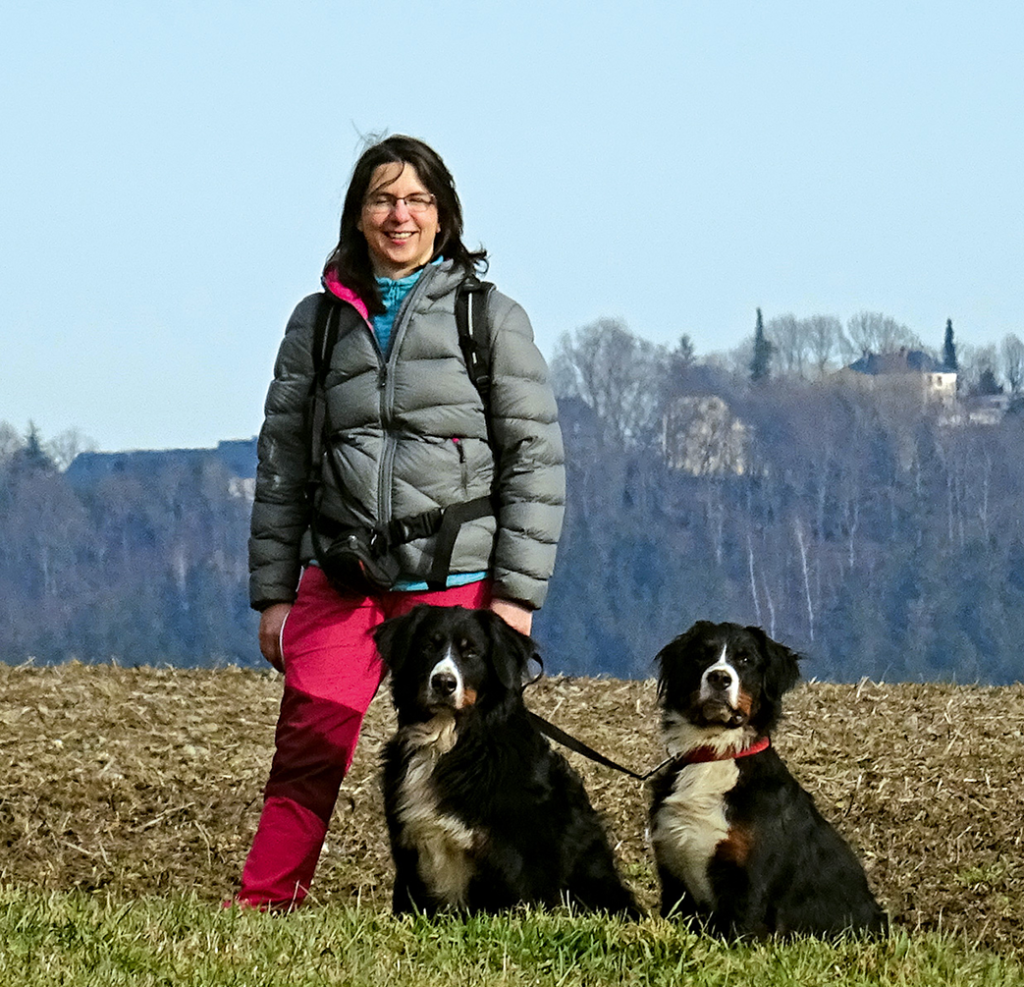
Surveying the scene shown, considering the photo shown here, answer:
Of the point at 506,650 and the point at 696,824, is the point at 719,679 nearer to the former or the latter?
the point at 696,824

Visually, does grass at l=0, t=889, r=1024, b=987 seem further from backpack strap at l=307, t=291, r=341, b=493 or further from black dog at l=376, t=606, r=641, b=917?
backpack strap at l=307, t=291, r=341, b=493

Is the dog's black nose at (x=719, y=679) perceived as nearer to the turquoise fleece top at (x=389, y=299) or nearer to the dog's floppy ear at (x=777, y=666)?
the dog's floppy ear at (x=777, y=666)

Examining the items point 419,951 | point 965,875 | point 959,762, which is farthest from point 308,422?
point 959,762

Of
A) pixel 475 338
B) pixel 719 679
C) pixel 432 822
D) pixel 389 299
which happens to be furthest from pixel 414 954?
pixel 389 299

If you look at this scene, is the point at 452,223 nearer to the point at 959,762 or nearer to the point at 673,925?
the point at 673,925

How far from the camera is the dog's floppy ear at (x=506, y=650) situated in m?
5.78

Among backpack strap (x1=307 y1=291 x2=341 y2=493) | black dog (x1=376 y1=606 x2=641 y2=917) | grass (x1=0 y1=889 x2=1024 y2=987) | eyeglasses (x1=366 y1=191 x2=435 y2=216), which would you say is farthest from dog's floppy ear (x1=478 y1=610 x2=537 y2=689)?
eyeglasses (x1=366 y1=191 x2=435 y2=216)

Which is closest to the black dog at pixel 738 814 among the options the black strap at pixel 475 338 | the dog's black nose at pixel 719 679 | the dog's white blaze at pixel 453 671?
the dog's black nose at pixel 719 679

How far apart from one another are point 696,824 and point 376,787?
4.19 metres

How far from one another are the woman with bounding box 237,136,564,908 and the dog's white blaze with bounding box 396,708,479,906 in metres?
0.59

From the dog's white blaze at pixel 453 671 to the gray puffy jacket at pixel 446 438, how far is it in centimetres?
57

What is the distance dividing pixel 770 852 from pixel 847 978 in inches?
24.1

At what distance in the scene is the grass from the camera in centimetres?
501

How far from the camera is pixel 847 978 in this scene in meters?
5.34
